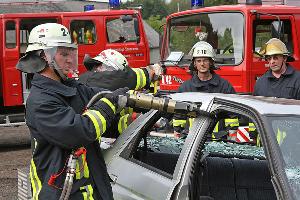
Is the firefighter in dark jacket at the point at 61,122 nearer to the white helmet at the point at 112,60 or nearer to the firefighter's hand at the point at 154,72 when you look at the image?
the firefighter's hand at the point at 154,72

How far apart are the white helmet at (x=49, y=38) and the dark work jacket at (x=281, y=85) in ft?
9.19

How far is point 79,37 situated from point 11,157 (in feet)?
8.92

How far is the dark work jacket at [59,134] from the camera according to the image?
2.85 m

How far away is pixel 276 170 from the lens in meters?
2.52

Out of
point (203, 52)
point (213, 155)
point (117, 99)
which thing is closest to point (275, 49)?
point (203, 52)

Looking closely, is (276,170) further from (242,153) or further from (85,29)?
(85,29)

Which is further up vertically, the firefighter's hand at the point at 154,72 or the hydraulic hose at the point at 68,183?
the firefighter's hand at the point at 154,72

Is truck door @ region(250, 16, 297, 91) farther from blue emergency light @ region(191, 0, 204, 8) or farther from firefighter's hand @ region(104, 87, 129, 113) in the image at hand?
firefighter's hand @ region(104, 87, 129, 113)

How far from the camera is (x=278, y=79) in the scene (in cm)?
561

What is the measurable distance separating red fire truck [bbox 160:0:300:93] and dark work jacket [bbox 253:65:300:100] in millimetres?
2122

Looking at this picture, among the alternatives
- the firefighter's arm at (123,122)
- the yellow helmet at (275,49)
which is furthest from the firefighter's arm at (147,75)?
the yellow helmet at (275,49)

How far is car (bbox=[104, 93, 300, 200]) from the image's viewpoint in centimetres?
268

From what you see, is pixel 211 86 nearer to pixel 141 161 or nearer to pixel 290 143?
pixel 141 161

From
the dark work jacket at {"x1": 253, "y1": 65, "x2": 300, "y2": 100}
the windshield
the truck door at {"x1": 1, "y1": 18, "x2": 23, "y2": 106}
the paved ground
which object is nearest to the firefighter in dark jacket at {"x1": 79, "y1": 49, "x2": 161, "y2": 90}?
the windshield
